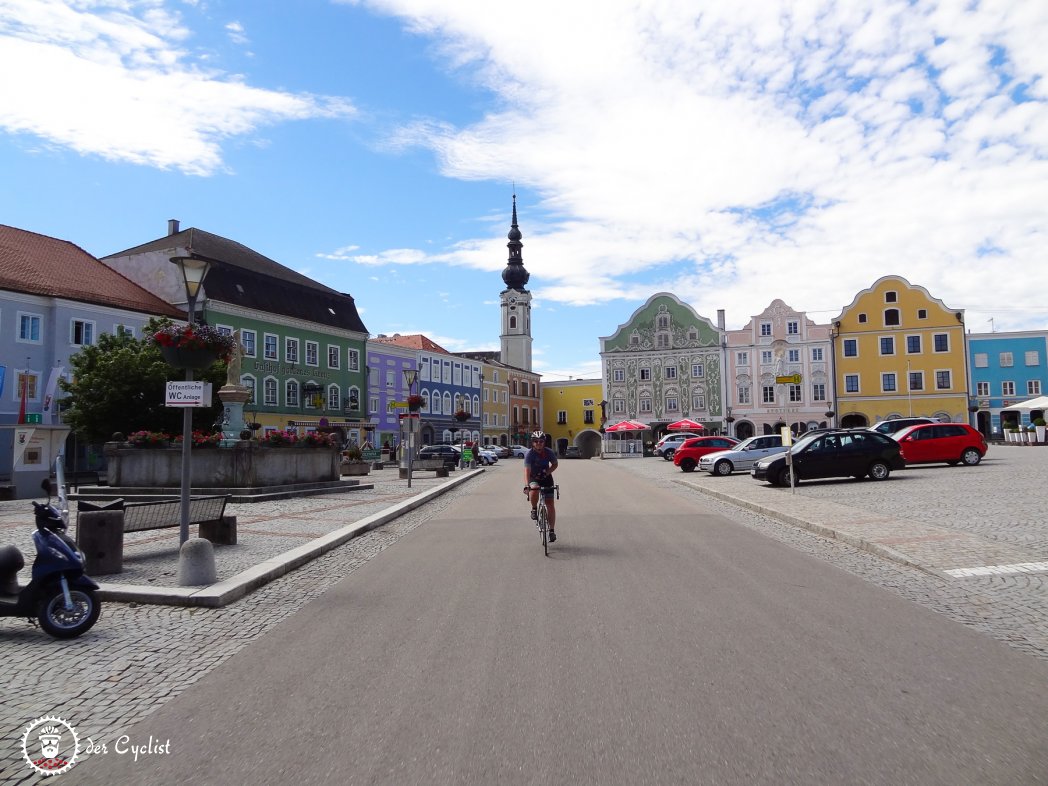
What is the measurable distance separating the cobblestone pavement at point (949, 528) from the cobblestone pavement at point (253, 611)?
0.03m

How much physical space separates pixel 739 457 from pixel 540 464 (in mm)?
22039

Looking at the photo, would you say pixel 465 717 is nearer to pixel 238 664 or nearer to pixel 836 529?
pixel 238 664

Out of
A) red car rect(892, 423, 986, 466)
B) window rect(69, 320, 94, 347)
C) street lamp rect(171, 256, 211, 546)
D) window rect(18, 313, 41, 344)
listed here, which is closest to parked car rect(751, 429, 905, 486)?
red car rect(892, 423, 986, 466)

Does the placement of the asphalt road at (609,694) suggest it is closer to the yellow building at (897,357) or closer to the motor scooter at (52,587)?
the motor scooter at (52,587)

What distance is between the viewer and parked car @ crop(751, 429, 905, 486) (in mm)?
23250

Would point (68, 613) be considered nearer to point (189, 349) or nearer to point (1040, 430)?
point (189, 349)

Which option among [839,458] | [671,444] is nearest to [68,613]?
[839,458]

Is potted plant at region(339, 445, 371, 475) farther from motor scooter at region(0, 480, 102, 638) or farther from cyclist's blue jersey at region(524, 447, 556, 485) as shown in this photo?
motor scooter at region(0, 480, 102, 638)

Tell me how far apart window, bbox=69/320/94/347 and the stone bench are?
3521 centimetres

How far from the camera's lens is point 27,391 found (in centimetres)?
3909

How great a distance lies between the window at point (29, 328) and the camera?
3956cm

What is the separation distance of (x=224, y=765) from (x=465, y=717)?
1.26 metres

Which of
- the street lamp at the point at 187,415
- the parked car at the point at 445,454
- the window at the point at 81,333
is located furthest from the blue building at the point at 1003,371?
the street lamp at the point at 187,415

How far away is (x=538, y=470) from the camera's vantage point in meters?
11.6
